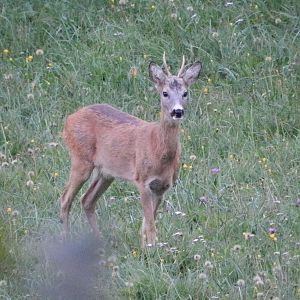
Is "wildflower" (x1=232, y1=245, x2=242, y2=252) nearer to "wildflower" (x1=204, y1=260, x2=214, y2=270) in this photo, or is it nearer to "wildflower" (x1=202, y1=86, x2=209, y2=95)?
"wildflower" (x1=204, y1=260, x2=214, y2=270)

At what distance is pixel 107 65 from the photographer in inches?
464

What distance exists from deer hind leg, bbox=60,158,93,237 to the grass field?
3.7 inches

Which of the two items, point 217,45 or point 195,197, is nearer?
point 195,197

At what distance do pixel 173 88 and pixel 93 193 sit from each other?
46.5 inches

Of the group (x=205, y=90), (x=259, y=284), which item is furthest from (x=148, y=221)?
(x=205, y=90)

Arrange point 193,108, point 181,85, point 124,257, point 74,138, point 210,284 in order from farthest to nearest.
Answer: point 193,108
point 74,138
point 181,85
point 124,257
point 210,284

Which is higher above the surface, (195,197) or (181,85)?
(181,85)

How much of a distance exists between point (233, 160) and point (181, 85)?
1.35 m

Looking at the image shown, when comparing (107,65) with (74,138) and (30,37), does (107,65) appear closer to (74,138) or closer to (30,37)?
(30,37)

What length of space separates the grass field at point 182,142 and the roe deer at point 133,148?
0.13 m

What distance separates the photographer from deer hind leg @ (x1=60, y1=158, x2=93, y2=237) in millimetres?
9266

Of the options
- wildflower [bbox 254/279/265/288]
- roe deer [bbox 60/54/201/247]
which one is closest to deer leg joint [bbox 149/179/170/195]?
roe deer [bbox 60/54/201/247]

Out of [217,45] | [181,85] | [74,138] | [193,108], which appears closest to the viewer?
[181,85]

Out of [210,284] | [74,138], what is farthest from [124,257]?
[74,138]
